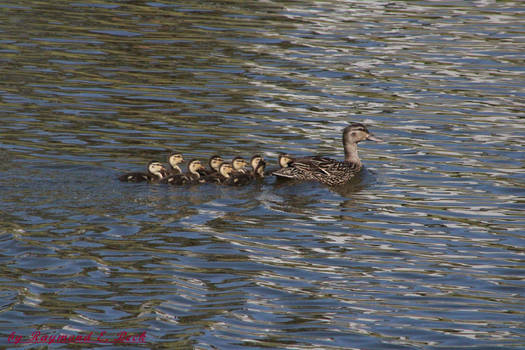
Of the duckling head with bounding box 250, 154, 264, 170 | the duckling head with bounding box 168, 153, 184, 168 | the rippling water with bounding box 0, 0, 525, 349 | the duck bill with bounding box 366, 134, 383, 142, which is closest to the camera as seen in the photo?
the rippling water with bounding box 0, 0, 525, 349

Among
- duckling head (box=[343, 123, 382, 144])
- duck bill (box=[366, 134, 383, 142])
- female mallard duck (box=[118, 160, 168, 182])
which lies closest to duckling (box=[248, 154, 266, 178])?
female mallard duck (box=[118, 160, 168, 182])

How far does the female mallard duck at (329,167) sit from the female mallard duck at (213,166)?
70 centimetres

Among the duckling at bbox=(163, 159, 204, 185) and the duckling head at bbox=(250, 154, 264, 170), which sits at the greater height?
the duckling head at bbox=(250, 154, 264, 170)

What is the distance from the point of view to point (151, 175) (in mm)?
11766

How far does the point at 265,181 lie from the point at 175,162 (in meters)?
1.14

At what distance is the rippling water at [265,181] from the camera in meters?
8.16

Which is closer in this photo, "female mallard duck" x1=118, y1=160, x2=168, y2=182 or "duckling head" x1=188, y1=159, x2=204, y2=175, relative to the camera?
"female mallard duck" x1=118, y1=160, x2=168, y2=182

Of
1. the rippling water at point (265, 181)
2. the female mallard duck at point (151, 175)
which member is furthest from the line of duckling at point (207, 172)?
the rippling water at point (265, 181)

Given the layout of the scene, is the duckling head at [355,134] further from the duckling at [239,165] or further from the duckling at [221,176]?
the duckling at [221,176]

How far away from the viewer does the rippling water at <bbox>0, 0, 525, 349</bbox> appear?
816 centimetres

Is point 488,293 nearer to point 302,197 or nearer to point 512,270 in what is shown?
point 512,270

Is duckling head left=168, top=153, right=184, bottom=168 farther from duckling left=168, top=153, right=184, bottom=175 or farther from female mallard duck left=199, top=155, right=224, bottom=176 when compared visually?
female mallard duck left=199, top=155, right=224, bottom=176

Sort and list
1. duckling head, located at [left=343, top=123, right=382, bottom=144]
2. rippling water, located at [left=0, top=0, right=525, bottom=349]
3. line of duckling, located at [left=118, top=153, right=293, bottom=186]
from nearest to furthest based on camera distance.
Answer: rippling water, located at [left=0, top=0, right=525, bottom=349] → line of duckling, located at [left=118, top=153, right=293, bottom=186] → duckling head, located at [left=343, top=123, right=382, bottom=144]

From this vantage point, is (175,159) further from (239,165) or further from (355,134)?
(355,134)
